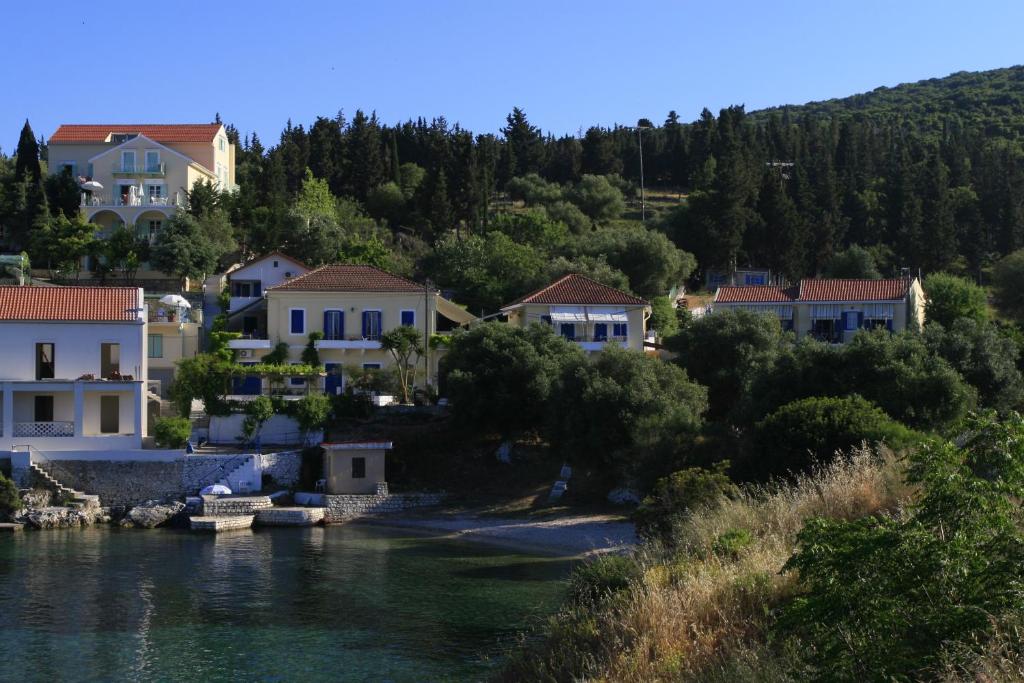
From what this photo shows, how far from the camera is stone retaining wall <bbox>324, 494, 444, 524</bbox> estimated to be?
38.0m

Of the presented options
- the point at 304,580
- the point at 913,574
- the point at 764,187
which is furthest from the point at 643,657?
the point at 764,187

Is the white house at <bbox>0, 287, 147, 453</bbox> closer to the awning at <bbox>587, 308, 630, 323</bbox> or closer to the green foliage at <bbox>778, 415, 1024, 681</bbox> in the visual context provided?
the awning at <bbox>587, 308, 630, 323</bbox>

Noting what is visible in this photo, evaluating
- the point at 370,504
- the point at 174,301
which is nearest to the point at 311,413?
the point at 370,504

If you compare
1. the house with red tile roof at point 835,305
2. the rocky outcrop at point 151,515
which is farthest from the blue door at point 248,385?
Answer: the house with red tile roof at point 835,305

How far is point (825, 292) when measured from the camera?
54094 mm

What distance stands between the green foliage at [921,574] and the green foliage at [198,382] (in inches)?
1408

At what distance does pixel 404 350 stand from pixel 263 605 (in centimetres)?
2210

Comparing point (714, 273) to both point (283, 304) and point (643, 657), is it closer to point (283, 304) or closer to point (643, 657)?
point (283, 304)

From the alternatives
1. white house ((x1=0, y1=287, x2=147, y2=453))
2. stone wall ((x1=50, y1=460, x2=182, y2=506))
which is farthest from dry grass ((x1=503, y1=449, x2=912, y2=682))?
white house ((x1=0, y1=287, x2=147, y2=453))

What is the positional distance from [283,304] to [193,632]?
26.4 meters

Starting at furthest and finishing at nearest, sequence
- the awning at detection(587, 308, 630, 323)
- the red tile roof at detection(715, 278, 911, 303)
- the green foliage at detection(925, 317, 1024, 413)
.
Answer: the red tile roof at detection(715, 278, 911, 303) → the awning at detection(587, 308, 630, 323) → the green foliage at detection(925, 317, 1024, 413)

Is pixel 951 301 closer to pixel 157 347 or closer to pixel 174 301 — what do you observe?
pixel 174 301

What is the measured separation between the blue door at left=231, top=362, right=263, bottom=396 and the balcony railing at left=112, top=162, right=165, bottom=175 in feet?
73.9

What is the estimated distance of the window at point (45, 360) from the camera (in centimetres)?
4031
